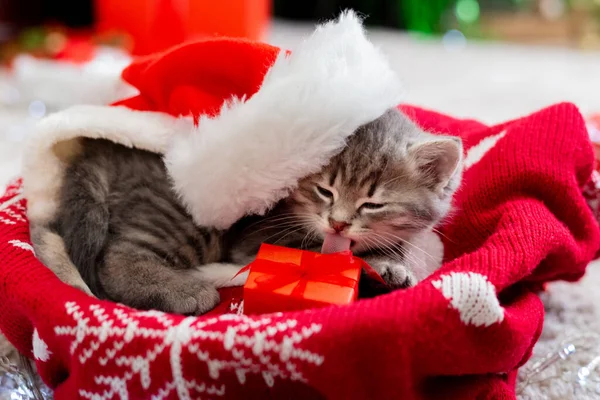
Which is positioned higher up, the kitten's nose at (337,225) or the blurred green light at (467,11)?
the kitten's nose at (337,225)

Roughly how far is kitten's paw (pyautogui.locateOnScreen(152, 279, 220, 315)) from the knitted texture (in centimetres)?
14

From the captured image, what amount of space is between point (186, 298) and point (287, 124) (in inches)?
12.6

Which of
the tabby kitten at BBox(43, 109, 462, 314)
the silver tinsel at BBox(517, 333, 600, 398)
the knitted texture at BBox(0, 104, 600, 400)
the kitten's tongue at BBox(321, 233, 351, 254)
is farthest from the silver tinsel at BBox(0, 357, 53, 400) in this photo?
the silver tinsel at BBox(517, 333, 600, 398)

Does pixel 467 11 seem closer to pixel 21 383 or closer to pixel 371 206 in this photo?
pixel 371 206

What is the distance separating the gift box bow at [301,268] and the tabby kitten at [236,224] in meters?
0.06

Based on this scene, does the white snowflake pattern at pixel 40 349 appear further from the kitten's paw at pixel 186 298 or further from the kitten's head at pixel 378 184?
the kitten's head at pixel 378 184

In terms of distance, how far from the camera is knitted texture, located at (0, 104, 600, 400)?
2.43 ft

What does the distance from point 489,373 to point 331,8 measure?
3.40m

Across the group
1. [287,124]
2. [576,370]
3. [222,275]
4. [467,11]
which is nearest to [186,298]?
[222,275]

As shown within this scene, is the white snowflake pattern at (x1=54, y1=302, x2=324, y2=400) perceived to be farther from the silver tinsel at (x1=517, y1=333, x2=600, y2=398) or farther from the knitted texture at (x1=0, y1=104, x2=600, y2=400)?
the silver tinsel at (x1=517, y1=333, x2=600, y2=398)

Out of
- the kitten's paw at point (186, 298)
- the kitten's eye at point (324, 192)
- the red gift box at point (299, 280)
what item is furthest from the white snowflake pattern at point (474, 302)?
the kitten's paw at point (186, 298)

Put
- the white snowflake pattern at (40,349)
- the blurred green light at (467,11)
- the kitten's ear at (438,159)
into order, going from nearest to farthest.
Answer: the white snowflake pattern at (40,349) < the kitten's ear at (438,159) < the blurred green light at (467,11)

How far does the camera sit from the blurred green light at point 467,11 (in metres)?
3.75

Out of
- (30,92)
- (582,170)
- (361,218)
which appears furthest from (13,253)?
(30,92)
